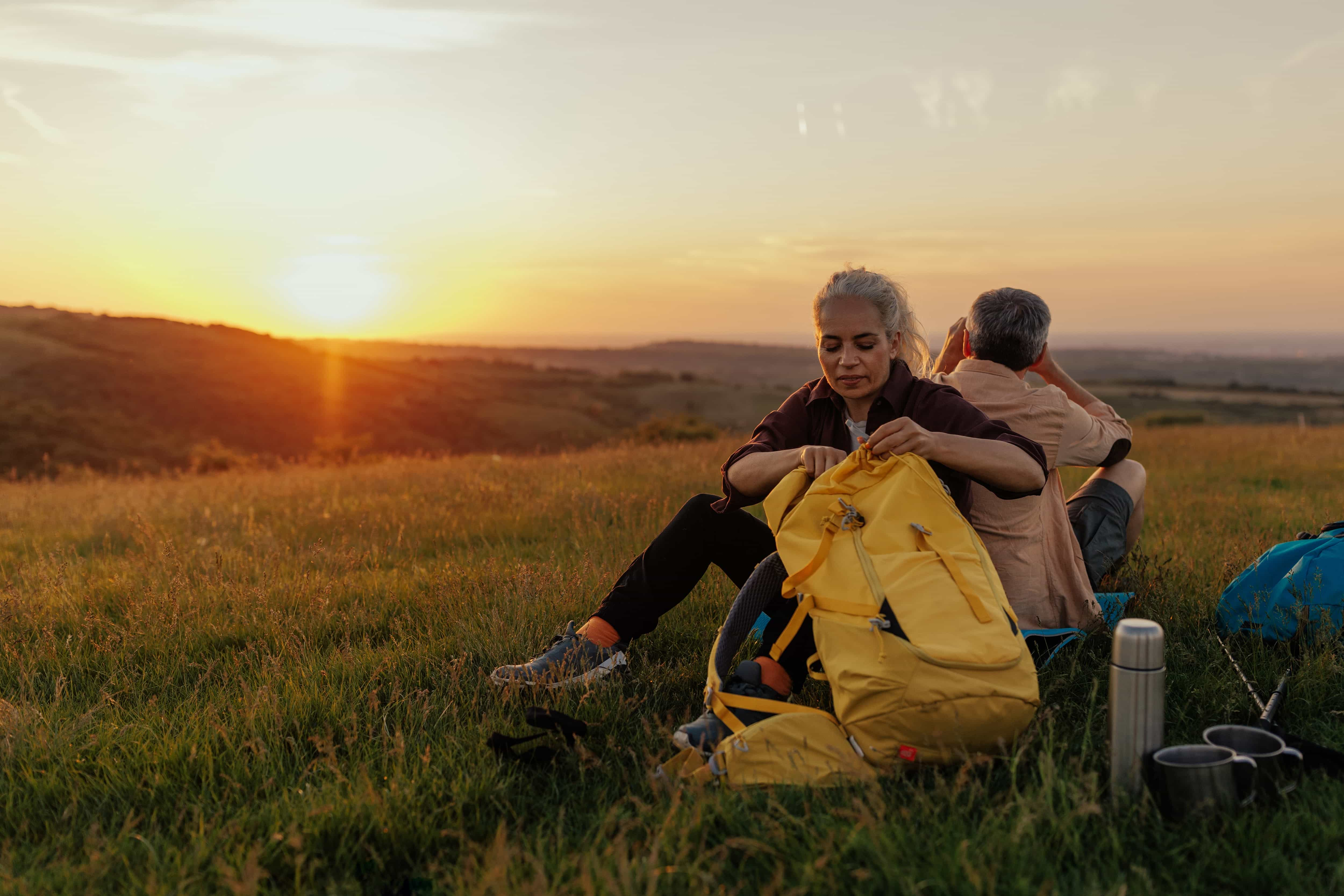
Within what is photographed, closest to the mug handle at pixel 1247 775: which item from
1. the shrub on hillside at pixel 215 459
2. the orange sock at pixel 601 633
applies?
the orange sock at pixel 601 633

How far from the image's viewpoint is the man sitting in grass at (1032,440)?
3.60m

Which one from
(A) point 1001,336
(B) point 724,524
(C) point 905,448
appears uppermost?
(A) point 1001,336

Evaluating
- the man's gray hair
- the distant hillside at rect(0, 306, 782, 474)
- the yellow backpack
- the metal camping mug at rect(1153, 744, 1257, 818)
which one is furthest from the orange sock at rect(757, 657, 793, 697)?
the distant hillside at rect(0, 306, 782, 474)

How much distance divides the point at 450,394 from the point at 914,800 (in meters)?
53.2

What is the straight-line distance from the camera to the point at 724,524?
3924 mm

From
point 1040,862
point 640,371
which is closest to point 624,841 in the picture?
point 1040,862

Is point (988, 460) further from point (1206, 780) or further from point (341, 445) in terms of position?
point (341, 445)

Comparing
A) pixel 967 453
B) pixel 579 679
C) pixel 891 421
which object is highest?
pixel 891 421

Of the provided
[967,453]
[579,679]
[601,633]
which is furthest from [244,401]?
[967,453]

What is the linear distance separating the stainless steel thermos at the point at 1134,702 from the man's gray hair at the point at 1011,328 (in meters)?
1.60

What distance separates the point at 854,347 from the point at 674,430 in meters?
22.7

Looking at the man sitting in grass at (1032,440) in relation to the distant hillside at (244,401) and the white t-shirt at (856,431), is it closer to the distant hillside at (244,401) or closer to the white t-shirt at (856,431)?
the white t-shirt at (856,431)

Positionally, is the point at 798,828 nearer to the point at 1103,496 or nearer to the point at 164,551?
the point at 1103,496

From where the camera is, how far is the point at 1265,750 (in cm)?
252
